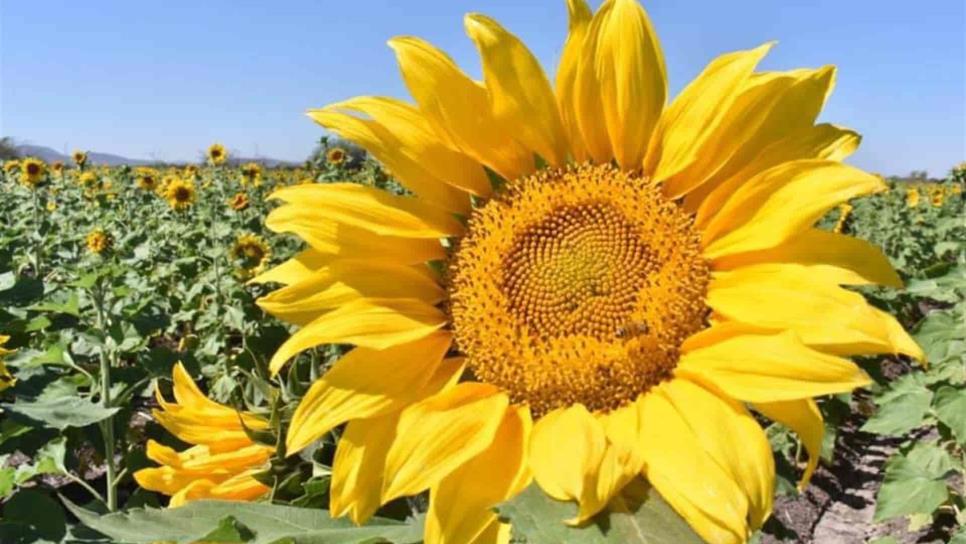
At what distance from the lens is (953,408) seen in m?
3.88

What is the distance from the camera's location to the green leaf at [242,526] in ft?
3.16

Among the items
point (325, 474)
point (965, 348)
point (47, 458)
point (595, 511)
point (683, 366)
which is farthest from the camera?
point (965, 348)

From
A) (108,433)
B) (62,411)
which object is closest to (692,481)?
(62,411)

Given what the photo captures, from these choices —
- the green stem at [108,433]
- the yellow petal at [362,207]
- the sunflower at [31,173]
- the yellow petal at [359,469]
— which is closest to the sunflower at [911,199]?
the sunflower at [31,173]

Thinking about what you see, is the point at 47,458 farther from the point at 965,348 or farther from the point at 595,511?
the point at 965,348

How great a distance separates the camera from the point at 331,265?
1083mm

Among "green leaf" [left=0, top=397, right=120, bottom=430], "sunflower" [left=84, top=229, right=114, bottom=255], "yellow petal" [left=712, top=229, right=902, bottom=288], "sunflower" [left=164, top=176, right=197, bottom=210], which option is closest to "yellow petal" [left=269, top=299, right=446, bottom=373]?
"yellow petal" [left=712, top=229, right=902, bottom=288]

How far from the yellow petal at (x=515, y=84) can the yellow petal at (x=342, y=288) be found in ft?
0.66

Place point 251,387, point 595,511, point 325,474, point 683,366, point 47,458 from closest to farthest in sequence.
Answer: point 595,511 < point 683,366 < point 325,474 < point 251,387 < point 47,458

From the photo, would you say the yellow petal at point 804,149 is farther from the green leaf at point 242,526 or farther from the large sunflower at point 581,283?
the green leaf at point 242,526

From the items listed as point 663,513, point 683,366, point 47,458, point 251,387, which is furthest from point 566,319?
point 47,458

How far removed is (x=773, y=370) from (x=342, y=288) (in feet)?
1.47

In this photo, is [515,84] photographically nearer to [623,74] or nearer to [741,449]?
[623,74]

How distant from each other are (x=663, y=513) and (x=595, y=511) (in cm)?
7
